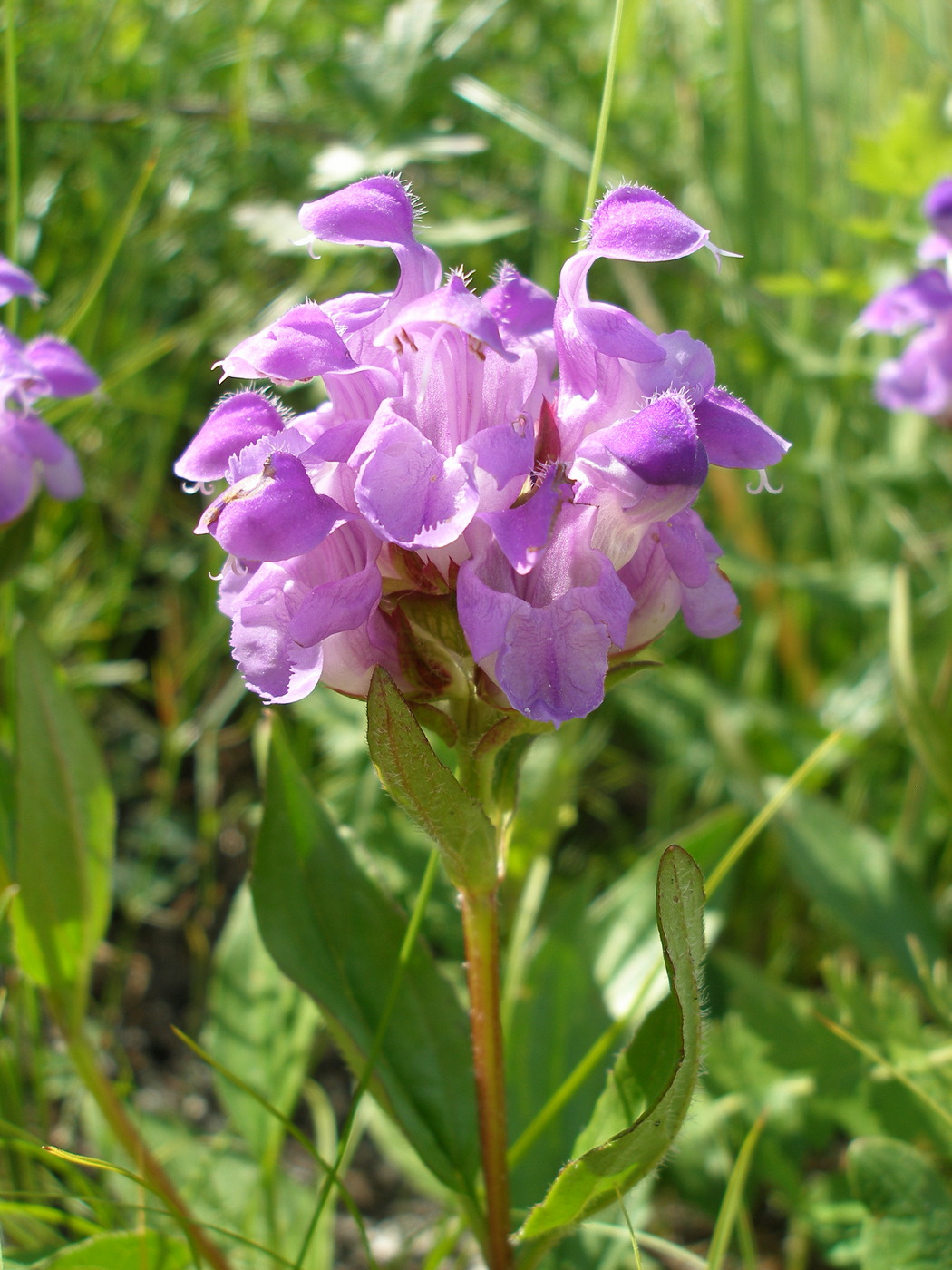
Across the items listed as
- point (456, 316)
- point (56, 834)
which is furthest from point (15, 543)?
point (456, 316)

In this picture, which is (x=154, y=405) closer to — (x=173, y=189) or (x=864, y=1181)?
(x=173, y=189)

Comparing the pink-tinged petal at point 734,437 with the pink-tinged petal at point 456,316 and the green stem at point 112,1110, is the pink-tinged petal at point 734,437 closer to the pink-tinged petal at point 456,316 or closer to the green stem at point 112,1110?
the pink-tinged petal at point 456,316

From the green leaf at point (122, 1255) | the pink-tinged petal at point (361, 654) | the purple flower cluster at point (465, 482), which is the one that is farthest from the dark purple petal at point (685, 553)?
the green leaf at point (122, 1255)

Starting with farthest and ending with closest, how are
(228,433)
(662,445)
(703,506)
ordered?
1. (703,506)
2. (228,433)
3. (662,445)

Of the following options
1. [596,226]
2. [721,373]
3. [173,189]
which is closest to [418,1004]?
[596,226]

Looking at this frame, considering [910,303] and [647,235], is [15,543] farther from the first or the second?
[910,303]

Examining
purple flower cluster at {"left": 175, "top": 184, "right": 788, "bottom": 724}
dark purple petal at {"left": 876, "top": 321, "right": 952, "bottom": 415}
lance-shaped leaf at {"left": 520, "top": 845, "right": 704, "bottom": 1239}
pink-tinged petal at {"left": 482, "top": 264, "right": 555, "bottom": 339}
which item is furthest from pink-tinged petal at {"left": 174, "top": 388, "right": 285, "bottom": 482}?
dark purple petal at {"left": 876, "top": 321, "right": 952, "bottom": 415}
